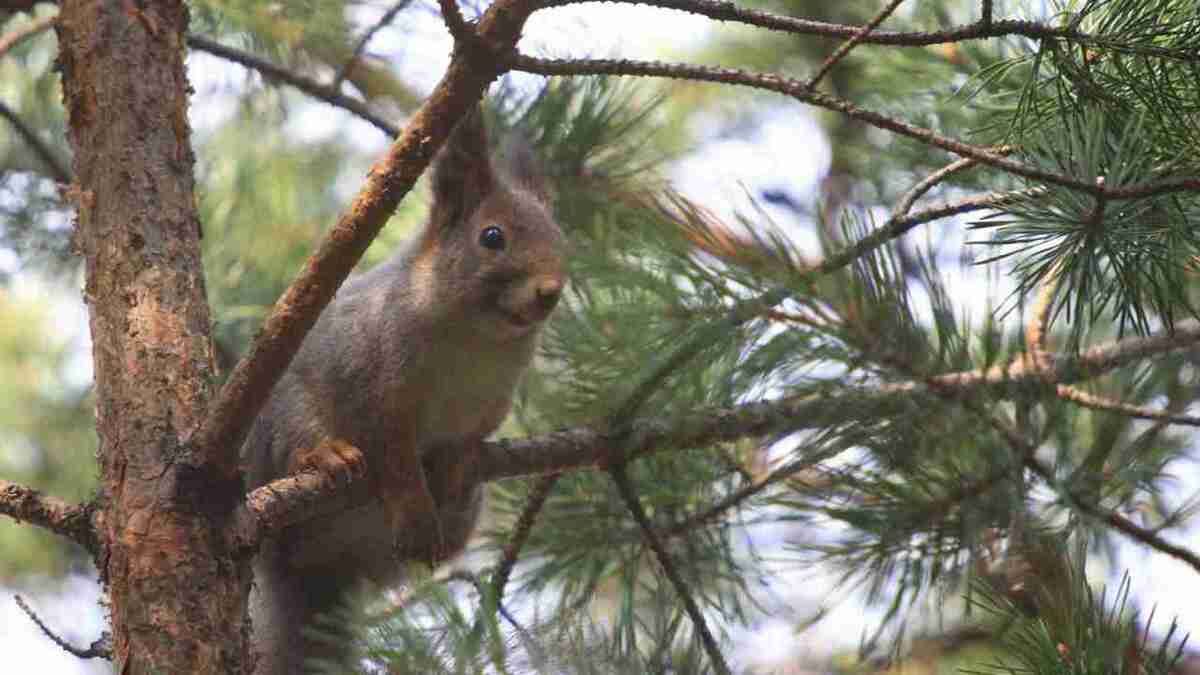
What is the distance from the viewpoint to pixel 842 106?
5.43 feet

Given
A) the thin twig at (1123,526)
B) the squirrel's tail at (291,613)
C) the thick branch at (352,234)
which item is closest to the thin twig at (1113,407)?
the thin twig at (1123,526)

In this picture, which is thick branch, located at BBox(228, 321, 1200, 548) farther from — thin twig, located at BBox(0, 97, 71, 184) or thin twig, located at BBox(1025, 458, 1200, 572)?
thin twig, located at BBox(0, 97, 71, 184)

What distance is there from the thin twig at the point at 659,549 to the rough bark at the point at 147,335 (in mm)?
647

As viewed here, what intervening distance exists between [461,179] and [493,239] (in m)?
0.15

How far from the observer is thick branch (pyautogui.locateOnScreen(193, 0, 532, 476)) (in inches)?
61.9

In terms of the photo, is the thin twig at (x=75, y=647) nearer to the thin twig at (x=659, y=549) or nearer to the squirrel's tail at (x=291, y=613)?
the squirrel's tail at (x=291, y=613)

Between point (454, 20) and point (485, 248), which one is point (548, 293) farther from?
point (454, 20)

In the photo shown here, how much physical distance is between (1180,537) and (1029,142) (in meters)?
0.92

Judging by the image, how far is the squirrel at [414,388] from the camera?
2398 millimetres

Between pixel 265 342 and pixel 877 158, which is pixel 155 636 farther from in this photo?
pixel 877 158

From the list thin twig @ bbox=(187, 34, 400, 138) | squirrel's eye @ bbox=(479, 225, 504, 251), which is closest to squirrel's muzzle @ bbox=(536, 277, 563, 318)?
squirrel's eye @ bbox=(479, 225, 504, 251)

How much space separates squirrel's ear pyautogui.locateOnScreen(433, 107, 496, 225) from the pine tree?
205mm

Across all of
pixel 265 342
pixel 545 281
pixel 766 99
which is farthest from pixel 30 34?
pixel 766 99

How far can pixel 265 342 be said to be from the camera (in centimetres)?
172
